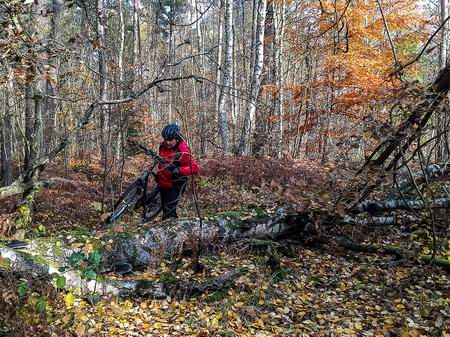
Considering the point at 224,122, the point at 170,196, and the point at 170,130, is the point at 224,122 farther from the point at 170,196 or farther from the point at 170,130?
the point at 170,130

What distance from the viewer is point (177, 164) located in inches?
251

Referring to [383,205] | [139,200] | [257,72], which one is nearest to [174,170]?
[139,200]

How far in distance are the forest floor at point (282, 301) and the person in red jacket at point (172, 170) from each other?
1.17 metres

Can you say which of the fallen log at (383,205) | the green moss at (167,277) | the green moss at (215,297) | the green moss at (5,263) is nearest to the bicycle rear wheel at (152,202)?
the green moss at (167,277)

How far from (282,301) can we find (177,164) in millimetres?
2834

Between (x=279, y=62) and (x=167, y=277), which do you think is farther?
(x=279, y=62)

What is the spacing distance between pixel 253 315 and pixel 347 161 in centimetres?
301

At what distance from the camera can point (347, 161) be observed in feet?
20.1

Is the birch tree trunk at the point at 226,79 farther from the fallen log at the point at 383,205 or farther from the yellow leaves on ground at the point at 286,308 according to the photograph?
the yellow leaves on ground at the point at 286,308

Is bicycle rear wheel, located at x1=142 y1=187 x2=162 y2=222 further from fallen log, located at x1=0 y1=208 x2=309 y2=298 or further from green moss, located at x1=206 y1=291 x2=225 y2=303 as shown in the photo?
green moss, located at x1=206 y1=291 x2=225 y2=303

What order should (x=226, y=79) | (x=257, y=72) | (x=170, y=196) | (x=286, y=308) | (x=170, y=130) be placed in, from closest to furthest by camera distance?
(x=286, y=308), (x=170, y=130), (x=170, y=196), (x=257, y=72), (x=226, y=79)

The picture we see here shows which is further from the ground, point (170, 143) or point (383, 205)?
point (170, 143)

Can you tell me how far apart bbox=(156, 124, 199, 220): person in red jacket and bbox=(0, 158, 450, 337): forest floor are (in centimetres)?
117

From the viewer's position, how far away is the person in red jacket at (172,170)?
6203 millimetres
